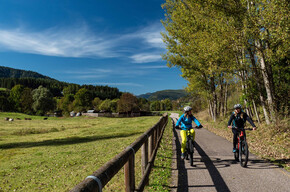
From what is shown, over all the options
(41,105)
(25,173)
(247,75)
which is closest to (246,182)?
(25,173)

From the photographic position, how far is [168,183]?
18.7 feet

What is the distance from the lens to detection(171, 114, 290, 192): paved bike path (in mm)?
5332

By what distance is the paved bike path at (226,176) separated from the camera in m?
5.33

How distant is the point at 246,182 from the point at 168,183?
7.11 feet

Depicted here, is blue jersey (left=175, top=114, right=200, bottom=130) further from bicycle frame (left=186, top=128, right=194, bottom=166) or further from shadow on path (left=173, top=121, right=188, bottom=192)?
shadow on path (left=173, top=121, right=188, bottom=192)

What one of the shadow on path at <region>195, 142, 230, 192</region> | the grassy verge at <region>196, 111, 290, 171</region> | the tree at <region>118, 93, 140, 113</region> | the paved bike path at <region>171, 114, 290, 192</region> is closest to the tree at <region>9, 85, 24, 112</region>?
the tree at <region>118, 93, 140, 113</region>

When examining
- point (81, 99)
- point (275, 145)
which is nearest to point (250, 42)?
point (275, 145)

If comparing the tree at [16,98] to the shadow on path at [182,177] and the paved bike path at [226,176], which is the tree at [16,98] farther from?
the paved bike path at [226,176]

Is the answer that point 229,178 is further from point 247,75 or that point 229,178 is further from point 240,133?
point 247,75

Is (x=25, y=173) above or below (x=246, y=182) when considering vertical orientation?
below

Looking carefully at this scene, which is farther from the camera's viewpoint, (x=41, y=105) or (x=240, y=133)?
(x=41, y=105)

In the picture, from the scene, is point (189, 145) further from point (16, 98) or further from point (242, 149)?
point (16, 98)

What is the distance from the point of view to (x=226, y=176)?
20.3 ft

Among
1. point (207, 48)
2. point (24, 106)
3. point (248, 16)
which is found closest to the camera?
point (248, 16)
